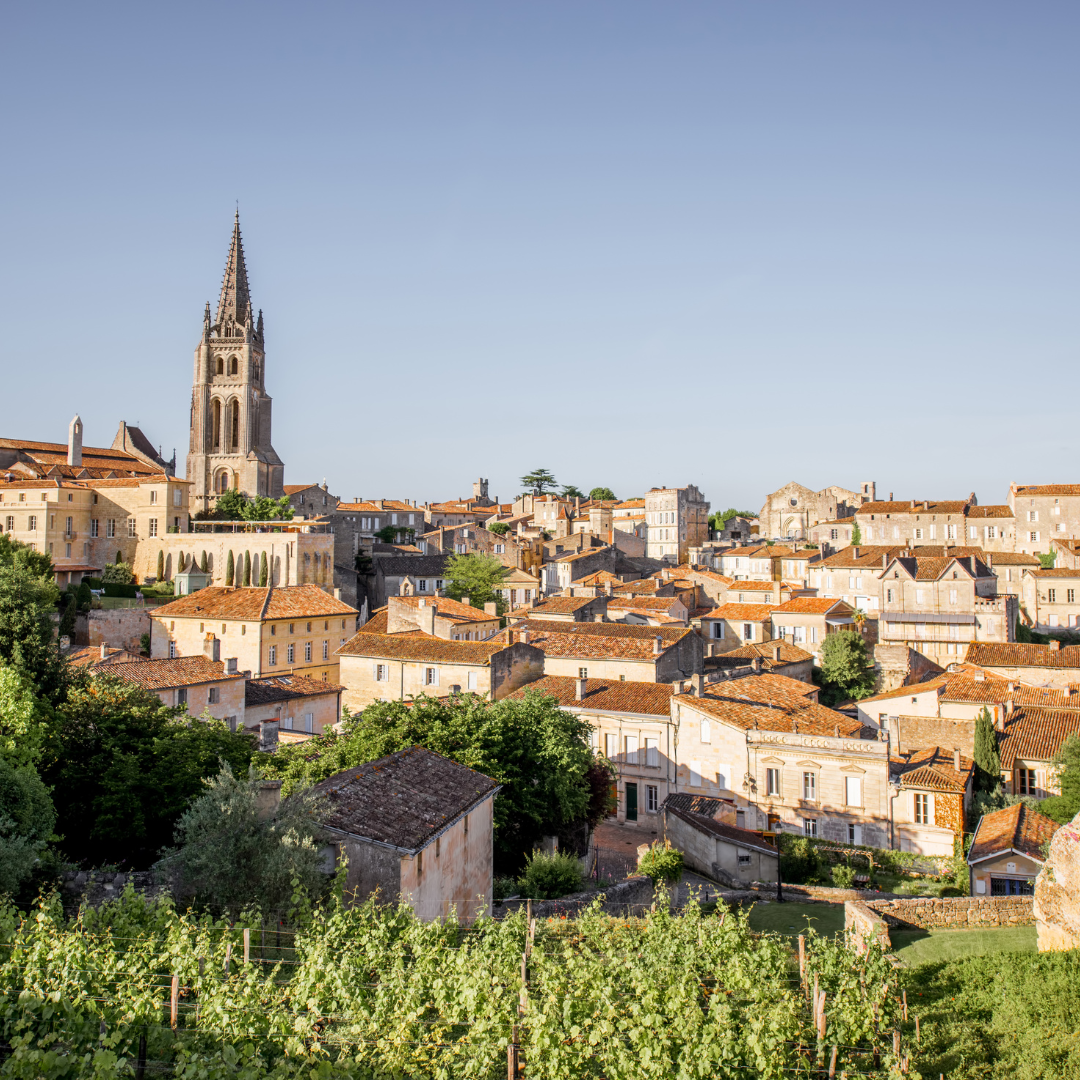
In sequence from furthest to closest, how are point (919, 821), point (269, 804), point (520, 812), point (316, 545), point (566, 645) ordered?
1. point (316, 545)
2. point (566, 645)
3. point (919, 821)
4. point (520, 812)
5. point (269, 804)

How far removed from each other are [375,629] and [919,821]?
92.1ft

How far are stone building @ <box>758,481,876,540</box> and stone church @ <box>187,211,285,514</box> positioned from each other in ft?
176

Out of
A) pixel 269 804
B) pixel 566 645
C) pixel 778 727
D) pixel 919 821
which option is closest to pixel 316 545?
pixel 566 645

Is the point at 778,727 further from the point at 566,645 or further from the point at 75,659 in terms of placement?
the point at 75,659

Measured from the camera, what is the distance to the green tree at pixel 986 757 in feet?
103

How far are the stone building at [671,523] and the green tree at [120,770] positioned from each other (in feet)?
226

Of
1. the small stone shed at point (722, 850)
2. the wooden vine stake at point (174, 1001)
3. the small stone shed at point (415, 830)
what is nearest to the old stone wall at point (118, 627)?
the small stone shed at point (722, 850)

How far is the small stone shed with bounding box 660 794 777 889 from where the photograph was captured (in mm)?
23391

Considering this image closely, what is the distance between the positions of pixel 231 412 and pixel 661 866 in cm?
7769

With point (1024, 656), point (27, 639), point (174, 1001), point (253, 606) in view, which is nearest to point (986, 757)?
point (1024, 656)

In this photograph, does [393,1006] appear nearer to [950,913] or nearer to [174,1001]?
[174,1001]

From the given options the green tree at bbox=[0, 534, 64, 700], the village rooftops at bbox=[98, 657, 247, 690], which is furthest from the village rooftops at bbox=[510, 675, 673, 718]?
the green tree at bbox=[0, 534, 64, 700]

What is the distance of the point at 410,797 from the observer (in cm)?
1638

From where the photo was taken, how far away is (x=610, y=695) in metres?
34.0
